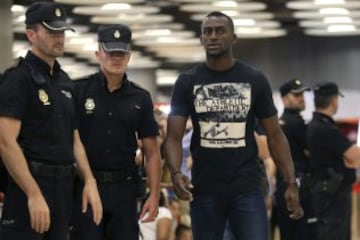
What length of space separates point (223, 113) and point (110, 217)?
0.93 metres

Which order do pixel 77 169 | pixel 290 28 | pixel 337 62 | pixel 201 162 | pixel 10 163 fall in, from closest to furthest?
pixel 10 163, pixel 77 169, pixel 201 162, pixel 290 28, pixel 337 62

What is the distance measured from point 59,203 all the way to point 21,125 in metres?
0.46

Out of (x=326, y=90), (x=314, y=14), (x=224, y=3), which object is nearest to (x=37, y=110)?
(x=326, y=90)

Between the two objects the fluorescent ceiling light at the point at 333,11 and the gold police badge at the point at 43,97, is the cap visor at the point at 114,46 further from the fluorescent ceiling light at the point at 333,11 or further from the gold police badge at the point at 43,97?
the fluorescent ceiling light at the point at 333,11

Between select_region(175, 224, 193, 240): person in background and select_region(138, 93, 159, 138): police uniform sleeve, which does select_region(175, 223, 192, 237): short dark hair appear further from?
select_region(138, 93, 159, 138): police uniform sleeve

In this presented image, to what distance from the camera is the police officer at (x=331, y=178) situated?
9.44m

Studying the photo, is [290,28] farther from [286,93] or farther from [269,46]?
[286,93]

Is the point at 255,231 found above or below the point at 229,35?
below

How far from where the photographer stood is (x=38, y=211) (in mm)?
5320

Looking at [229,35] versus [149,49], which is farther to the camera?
A: [149,49]

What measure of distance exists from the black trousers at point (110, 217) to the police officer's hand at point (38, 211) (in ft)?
2.74

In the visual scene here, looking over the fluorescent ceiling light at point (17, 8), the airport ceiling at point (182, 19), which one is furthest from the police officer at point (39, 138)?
the fluorescent ceiling light at point (17, 8)

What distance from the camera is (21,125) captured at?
5.53 meters

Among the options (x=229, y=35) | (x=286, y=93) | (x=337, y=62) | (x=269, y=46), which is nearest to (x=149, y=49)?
(x=269, y=46)
